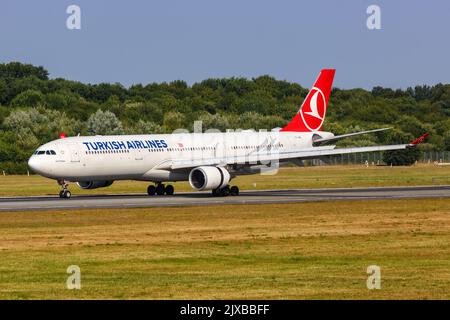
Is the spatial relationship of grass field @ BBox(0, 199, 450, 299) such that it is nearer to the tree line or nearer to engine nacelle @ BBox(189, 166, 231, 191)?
engine nacelle @ BBox(189, 166, 231, 191)

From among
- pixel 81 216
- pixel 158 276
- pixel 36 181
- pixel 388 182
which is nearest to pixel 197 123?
pixel 36 181

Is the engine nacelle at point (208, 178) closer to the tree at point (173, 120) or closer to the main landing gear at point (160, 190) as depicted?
the main landing gear at point (160, 190)

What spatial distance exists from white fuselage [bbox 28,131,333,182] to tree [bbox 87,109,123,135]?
62.2 metres

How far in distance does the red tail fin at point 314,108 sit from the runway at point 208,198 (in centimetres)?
547

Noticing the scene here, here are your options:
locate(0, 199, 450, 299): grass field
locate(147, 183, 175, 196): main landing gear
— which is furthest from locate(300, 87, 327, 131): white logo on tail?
locate(0, 199, 450, 299): grass field

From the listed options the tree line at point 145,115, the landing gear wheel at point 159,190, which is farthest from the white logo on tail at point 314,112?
the tree line at point 145,115

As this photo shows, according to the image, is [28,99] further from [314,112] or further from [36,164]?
[36,164]

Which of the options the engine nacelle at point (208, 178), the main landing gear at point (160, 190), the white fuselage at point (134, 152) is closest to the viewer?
the white fuselage at point (134, 152)

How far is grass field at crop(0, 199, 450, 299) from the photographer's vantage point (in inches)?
1016

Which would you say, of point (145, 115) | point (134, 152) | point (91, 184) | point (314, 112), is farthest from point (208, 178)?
point (145, 115)

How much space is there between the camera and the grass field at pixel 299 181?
247ft

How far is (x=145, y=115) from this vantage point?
162 meters
